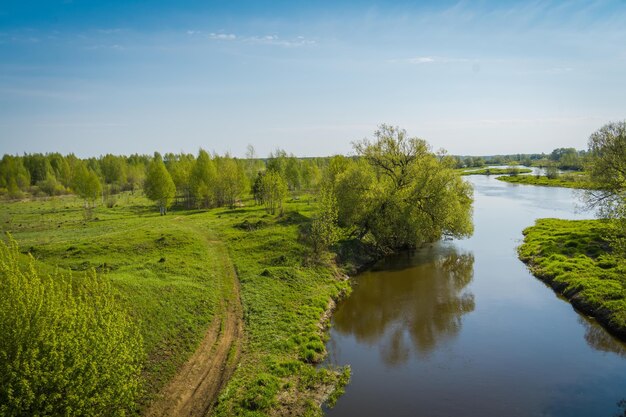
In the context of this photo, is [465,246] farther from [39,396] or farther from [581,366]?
[39,396]

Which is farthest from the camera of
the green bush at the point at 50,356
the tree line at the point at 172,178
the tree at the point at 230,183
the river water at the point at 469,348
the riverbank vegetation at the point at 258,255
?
the tree at the point at 230,183

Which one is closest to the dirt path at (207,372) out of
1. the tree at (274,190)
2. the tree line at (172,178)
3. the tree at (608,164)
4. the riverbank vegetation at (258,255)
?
the riverbank vegetation at (258,255)

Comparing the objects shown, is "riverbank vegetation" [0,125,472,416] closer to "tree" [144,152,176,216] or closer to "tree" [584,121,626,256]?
"tree" [144,152,176,216]

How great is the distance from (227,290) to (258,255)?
10.2m

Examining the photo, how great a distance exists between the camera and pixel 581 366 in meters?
24.5

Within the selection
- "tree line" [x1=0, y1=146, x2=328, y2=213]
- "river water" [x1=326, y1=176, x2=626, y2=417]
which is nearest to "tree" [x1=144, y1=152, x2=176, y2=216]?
"tree line" [x1=0, y1=146, x2=328, y2=213]

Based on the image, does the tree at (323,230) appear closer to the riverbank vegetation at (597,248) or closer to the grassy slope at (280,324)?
the grassy slope at (280,324)

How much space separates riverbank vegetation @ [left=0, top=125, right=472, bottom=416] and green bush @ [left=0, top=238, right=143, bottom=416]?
37 centimetres

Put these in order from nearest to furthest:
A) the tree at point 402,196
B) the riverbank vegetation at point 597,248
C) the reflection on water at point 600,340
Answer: the reflection on water at point 600,340 → the riverbank vegetation at point 597,248 → the tree at point 402,196

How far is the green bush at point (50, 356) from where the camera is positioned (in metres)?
13.1

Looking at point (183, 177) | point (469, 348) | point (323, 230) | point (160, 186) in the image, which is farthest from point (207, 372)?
point (183, 177)

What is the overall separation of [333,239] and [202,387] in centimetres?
2554

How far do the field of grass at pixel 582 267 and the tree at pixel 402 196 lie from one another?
9726 millimetres

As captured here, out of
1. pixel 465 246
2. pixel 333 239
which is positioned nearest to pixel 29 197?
pixel 333 239
